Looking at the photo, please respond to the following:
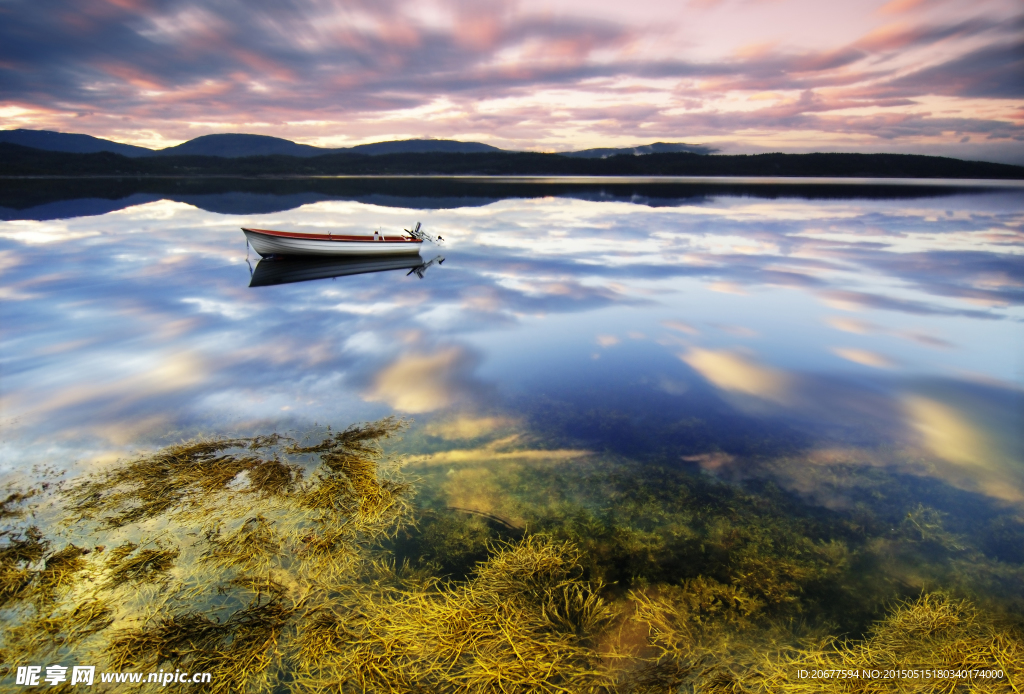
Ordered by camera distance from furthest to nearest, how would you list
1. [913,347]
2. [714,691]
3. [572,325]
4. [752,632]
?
[572,325], [913,347], [752,632], [714,691]

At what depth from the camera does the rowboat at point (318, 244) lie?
2744 cm

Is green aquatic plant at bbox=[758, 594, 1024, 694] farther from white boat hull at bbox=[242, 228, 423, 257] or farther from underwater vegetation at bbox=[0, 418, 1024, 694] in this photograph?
white boat hull at bbox=[242, 228, 423, 257]

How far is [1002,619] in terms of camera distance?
6.22 meters

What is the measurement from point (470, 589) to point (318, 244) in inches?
1056

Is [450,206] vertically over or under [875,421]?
over

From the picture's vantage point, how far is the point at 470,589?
6.45 metres

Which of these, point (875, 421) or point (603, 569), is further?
point (875, 421)

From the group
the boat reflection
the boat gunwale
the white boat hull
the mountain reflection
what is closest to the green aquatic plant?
the mountain reflection

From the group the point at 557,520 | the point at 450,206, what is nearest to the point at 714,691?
the point at 557,520

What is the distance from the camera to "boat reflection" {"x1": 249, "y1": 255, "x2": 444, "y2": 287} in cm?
2803

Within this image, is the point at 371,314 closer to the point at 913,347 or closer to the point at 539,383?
the point at 539,383

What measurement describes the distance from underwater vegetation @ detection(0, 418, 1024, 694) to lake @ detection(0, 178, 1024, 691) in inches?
2.0

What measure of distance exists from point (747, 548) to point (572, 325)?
39.5 ft

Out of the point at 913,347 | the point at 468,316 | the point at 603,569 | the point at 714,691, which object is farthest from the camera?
the point at 468,316
